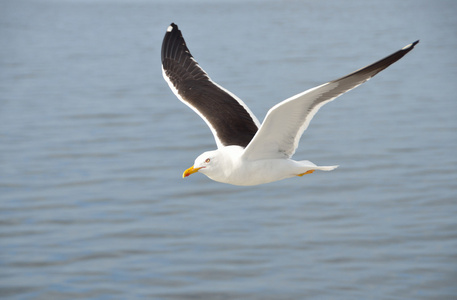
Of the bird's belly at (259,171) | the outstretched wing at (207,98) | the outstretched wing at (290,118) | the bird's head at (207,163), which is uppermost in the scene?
the outstretched wing at (207,98)

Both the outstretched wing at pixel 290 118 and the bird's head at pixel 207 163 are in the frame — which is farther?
the bird's head at pixel 207 163

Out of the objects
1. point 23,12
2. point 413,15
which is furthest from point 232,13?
point 23,12

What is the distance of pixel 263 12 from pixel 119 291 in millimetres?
61160

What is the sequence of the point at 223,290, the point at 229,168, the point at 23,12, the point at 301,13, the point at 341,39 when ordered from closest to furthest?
1. the point at 229,168
2. the point at 223,290
3. the point at 341,39
4. the point at 301,13
5. the point at 23,12

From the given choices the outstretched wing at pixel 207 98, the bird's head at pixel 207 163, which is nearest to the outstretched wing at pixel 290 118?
the bird's head at pixel 207 163

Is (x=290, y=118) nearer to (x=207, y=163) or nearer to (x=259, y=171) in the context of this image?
(x=259, y=171)

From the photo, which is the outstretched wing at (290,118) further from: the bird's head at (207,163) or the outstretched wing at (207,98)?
the outstretched wing at (207,98)

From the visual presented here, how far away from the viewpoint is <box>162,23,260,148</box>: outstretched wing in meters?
9.65

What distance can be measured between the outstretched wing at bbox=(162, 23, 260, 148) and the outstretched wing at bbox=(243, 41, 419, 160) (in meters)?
0.77

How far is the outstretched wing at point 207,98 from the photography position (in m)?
9.65

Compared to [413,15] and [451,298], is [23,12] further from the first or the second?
[451,298]

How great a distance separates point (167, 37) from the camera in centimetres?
1181

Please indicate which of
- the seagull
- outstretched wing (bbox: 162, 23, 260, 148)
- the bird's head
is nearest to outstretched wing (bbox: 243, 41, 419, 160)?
the seagull

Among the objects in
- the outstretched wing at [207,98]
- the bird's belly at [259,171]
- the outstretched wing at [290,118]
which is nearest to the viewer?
the outstretched wing at [290,118]
